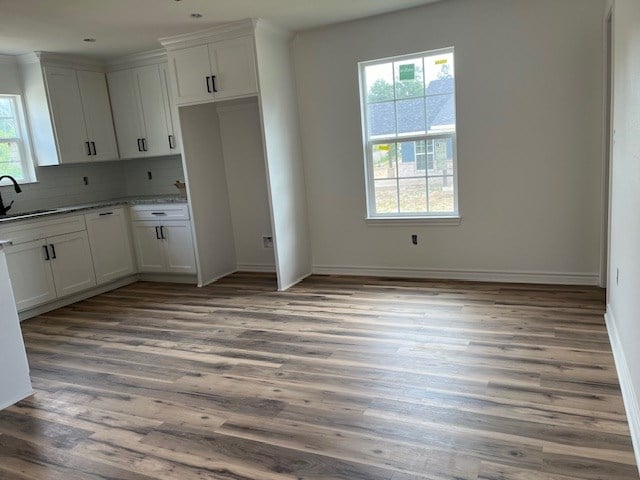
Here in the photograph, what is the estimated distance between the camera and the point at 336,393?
2.63 meters

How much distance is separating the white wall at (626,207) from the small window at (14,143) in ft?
16.9

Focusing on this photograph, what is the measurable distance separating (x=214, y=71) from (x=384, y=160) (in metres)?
1.77

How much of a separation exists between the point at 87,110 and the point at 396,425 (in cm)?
466

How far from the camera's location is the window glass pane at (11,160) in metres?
4.94

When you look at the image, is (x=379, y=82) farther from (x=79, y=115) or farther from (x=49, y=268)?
(x=49, y=268)

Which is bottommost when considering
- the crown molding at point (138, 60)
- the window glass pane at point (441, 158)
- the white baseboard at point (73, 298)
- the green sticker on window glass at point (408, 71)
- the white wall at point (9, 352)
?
the white baseboard at point (73, 298)

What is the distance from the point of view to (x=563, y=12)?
3859 mm

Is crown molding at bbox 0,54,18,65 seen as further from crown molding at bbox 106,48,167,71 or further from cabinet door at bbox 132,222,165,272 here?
cabinet door at bbox 132,222,165,272

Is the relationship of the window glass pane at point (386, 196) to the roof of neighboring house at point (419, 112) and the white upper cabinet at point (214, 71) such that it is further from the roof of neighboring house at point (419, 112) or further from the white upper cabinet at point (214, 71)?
the white upper cabinet at point (214, 71)

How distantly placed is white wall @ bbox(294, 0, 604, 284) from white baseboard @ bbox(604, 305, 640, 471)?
126 cm

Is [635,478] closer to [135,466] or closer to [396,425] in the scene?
[396,425]

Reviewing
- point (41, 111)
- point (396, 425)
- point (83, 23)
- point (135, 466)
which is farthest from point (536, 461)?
point (41, 111)

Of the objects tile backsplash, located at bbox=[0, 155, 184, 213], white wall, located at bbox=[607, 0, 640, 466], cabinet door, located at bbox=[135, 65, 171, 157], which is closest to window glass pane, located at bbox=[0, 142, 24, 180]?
tile backsplash, located at bbox=[0, 155, 184, 213]

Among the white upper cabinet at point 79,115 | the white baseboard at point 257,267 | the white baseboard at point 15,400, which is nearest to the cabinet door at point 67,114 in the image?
the white upper cabinet at point 79,115
